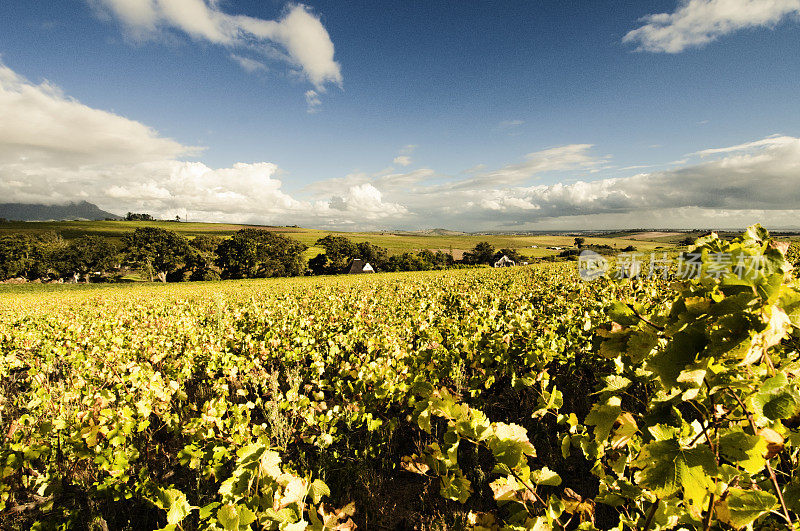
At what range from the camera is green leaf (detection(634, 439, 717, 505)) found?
3.27 ft

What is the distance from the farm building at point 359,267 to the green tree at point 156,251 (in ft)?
116

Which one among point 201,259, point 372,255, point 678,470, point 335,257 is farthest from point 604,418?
point 372,255

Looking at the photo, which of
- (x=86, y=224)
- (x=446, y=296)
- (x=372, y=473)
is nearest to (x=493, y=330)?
(x=372, y=473)

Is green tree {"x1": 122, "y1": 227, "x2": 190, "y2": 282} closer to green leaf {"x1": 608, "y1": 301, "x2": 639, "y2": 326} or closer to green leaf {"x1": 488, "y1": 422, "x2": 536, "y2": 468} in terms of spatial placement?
green leaf {"x1": 488, "y1": 422, "x2": 536, "y2": 468}

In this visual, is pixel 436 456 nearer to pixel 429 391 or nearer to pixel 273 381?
pixel 429 391

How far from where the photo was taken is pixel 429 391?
189 cm

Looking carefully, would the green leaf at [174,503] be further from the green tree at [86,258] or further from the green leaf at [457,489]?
the green tree at [86,258]

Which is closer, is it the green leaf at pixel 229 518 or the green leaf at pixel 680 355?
the green leaf at pixel 680 355

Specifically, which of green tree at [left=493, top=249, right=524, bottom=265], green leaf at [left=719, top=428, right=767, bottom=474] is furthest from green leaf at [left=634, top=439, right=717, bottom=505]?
green tree at [left=493, top=249, right=524, bottom=265]

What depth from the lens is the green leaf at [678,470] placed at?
1.00 meters

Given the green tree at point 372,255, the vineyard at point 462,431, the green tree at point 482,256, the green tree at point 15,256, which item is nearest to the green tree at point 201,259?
the green tree at point 15,256

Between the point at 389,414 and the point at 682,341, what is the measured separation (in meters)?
4.31

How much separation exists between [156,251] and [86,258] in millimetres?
16672

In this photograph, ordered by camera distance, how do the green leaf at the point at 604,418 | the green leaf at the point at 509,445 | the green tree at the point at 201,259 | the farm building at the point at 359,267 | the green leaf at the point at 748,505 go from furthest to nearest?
1. the farm building at the point at 359,267
2. the green tree at the point at 201,259
3. the green leaf at the point at 509,445
4. the green leaf at the point at 604,418
5. the green leaf at the point at 748,505
